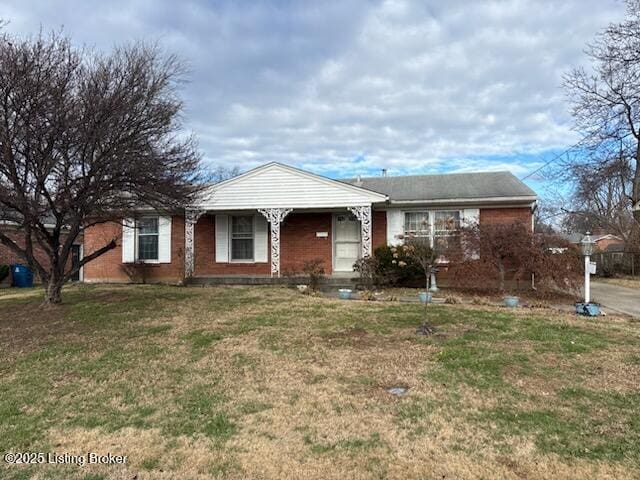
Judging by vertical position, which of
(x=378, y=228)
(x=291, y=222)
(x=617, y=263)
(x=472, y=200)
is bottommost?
(x=617, y=263)

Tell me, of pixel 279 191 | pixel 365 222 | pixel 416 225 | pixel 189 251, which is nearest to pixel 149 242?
pixel 189 251

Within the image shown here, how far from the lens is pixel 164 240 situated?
16078mm

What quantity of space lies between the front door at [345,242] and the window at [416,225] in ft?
5.49

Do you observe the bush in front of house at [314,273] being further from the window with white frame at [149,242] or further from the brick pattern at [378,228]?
the window with white frame at [149,242]

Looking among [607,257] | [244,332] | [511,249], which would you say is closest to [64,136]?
[244,332]

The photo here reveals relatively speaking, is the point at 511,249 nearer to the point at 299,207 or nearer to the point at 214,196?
the point at 299,207

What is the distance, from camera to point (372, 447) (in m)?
3.65

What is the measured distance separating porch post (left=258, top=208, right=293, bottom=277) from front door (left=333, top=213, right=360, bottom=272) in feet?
6.92

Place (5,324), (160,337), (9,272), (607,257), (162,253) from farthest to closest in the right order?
(607,257) → (9,272) → (162,253) → (5,324) → (160,337)

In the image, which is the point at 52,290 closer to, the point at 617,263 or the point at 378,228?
the point at 378,228

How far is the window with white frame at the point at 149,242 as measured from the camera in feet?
53.0

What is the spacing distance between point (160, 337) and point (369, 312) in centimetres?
396

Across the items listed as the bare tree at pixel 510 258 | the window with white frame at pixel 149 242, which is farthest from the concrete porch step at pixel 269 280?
the bare tree at pixel 510 258

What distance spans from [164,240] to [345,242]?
6357 millimetres
